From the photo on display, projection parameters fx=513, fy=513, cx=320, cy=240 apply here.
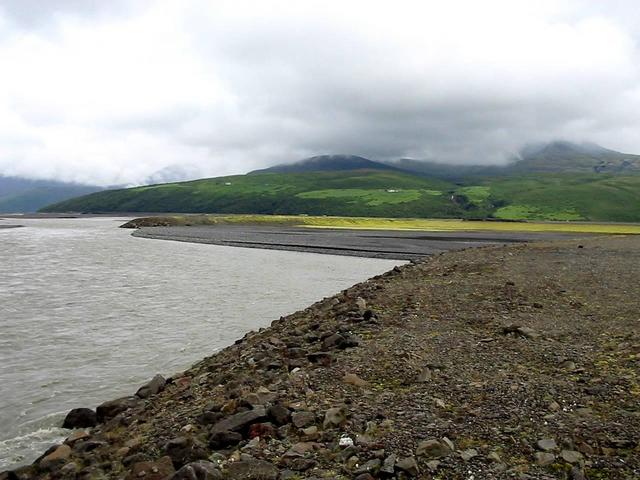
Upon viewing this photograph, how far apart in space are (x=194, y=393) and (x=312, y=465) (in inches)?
261

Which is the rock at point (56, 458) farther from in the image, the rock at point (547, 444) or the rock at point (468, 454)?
the rock at point (547, 444)

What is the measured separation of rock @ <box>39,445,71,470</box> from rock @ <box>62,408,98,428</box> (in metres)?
2.48

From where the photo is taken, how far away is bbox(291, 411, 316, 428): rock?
10555 millimetres

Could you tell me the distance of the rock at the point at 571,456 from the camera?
28.0 ft

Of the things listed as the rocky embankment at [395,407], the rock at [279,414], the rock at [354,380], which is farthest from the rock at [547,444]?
the rock at [279,414]

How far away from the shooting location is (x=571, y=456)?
28.3 ft

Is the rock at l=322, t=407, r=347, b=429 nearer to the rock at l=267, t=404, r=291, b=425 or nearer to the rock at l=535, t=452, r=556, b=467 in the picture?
the rock at l=267, t=404, r=291, b=425

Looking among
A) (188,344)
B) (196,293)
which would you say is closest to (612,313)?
(188,344)

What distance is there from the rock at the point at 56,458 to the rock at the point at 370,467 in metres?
6.95

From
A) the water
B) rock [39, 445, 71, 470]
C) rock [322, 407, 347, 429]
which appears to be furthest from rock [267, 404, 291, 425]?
the water

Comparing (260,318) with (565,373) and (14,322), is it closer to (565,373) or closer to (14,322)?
(14,322)

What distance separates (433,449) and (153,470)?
505 cm

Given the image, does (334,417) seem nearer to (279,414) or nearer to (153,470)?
(279,414)

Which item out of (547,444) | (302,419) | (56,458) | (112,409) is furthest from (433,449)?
(112,409)
